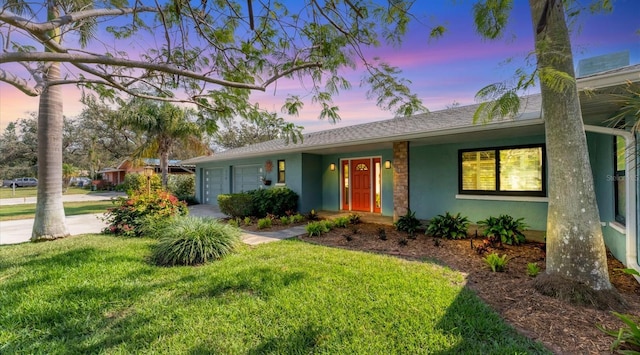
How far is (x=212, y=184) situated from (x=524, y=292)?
15.4 meters

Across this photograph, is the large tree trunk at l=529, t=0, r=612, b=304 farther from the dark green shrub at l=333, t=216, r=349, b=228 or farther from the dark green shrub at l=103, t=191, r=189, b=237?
the dark green shrub at l=103, t=191, r=189, b=237

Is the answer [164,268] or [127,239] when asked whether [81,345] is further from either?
[127,239]

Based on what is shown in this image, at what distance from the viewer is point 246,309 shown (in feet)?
10.3

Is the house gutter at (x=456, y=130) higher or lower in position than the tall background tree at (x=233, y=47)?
lower

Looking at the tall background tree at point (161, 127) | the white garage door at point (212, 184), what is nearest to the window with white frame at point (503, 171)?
the tall background tree at point (161, 127)

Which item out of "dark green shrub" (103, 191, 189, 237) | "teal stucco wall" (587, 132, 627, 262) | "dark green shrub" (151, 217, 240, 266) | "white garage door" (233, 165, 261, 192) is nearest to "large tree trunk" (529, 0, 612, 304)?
"teal stucco wall" (587, 132, 627, 262)

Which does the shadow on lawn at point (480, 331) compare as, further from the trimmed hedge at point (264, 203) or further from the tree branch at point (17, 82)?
the trimmed hedge at point (264, 203)

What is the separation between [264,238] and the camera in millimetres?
7047

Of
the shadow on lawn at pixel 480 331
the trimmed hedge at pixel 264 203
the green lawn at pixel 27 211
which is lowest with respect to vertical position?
the shadow on lawn at pixel 480 331

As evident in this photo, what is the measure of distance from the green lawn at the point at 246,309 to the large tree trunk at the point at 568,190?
1217 mm

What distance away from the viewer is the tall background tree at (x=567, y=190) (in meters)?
3.20

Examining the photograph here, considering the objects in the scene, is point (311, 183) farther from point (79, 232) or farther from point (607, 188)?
point (607, 188)

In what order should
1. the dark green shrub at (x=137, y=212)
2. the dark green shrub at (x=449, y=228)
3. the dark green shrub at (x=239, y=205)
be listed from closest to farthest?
the dark green shrub at (x=449, y=228)
the dark green shrub at (x=137, y=212)
the dark green shrub at (x=239, y=205)

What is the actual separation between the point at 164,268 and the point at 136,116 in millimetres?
11739
